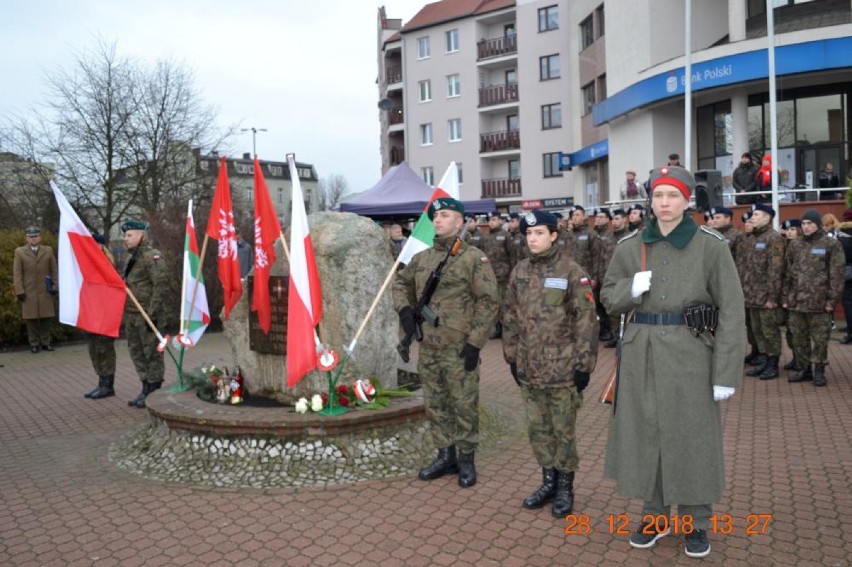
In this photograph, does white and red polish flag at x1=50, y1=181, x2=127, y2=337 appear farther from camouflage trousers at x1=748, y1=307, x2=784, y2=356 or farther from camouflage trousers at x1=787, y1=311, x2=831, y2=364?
camouflage trousers at x1=787, y1=311, x2=831, y2=364

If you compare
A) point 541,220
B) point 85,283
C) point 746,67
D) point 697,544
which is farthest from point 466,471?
point 746,67

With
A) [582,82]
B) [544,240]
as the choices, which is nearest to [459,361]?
[544,240]

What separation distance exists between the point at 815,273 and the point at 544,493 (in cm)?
547

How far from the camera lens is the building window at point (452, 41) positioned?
45625 mm

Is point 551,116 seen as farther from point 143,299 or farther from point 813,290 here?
point 143,299

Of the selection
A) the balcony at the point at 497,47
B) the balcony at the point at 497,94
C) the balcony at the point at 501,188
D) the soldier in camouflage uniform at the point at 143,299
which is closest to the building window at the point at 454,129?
the balcony at the point at 497,94

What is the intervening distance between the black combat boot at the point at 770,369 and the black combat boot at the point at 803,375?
0.23 m

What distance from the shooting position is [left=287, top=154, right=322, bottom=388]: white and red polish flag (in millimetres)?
5789

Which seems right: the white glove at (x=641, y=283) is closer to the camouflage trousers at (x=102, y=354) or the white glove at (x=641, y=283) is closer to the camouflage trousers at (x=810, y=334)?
the camouflage trousers at (x=810, y=334)

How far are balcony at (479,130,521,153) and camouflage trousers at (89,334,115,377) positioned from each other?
36.0m

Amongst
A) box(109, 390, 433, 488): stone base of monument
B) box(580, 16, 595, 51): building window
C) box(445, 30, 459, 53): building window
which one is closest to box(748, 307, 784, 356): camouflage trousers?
box(109, 390, 433, 488): stone base of monument

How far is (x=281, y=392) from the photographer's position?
6.81 m

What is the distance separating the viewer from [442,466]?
18.4 ft

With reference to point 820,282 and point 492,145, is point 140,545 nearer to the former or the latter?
point 820,282
